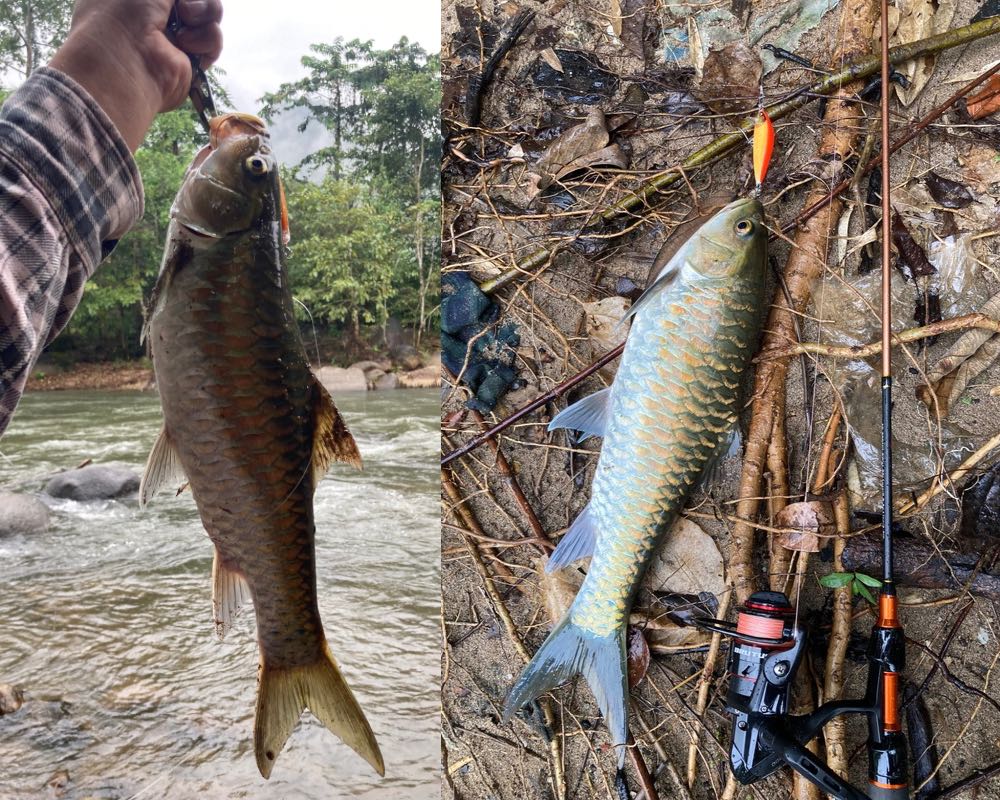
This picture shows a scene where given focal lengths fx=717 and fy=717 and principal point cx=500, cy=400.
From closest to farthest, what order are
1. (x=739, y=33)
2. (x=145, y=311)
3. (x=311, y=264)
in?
1. (x=145, y=311)
2. (x=311, y=264)
3. (x=739, y=33)

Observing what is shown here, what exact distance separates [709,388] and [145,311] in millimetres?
915

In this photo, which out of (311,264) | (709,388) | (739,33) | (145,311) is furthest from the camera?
(739,33)

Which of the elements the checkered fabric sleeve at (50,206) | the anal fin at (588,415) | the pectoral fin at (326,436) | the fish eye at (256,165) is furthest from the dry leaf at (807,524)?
the checkered fabric sleeve at (50,206)

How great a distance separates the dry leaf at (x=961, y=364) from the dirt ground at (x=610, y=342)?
2cm

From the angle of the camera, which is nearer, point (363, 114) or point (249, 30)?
point (249, 30)

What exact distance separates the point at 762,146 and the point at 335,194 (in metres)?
0.75

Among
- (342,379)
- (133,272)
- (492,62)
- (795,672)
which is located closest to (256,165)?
(133,272)

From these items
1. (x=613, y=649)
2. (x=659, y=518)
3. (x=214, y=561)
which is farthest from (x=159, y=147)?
(x=613, y=649)

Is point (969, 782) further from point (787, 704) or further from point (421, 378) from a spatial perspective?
point (421, 378)

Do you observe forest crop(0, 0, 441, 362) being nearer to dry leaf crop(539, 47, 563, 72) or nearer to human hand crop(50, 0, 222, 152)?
human hand crop(50, 0, 222, 152)

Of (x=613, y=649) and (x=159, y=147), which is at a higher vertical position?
(x=159, y=147)

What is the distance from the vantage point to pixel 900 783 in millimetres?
1169

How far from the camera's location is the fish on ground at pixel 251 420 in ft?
3.37

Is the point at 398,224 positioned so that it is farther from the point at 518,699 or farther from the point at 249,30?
the point at 518,699
